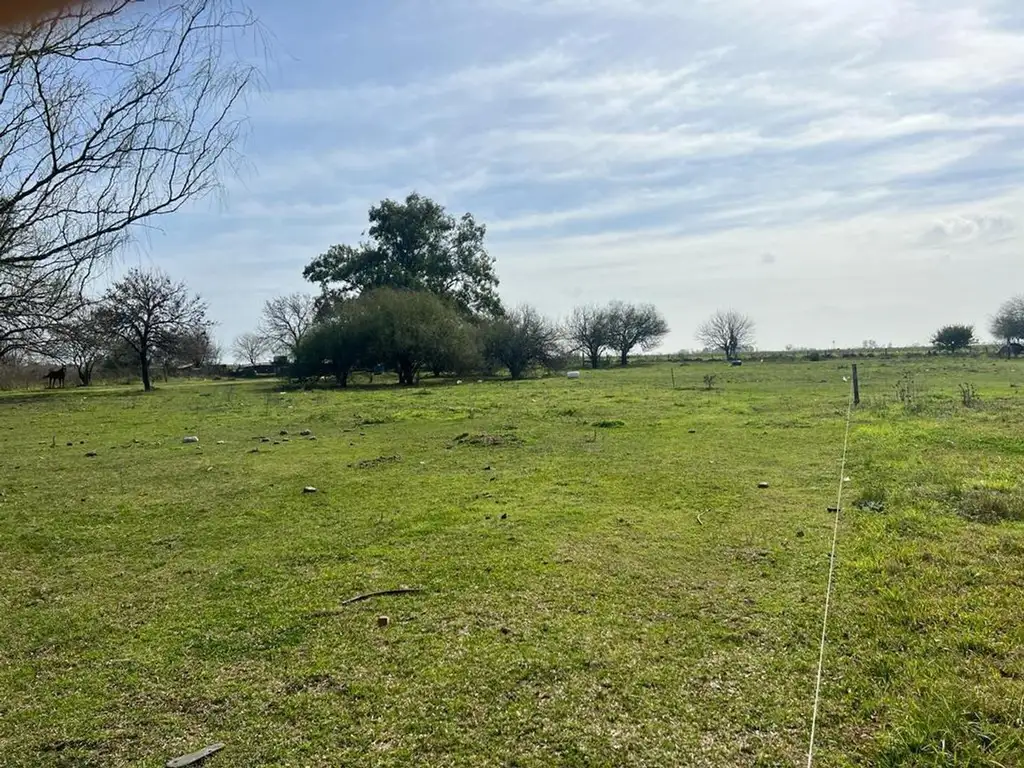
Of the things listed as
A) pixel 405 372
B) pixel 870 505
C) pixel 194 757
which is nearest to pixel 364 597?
pixel 194 757

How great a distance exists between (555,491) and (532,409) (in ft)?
38.5

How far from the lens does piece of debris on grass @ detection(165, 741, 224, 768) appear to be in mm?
3047

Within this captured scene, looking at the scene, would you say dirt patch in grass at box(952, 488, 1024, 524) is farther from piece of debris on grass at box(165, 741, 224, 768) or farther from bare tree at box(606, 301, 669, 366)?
bare tree at box(606, 301, 669, 366)

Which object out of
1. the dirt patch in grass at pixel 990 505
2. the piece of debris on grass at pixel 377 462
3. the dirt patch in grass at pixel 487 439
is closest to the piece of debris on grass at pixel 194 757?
the dirt patch in grass at pixel 990 505

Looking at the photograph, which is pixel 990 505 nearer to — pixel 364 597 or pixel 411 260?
pixel 364 597

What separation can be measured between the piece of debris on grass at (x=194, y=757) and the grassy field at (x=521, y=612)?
7cm

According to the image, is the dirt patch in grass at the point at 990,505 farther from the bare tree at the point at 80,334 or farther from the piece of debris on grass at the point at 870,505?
the bare tree at the point at 80,334

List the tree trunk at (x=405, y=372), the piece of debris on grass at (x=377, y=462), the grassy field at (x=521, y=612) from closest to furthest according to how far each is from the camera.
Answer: the grassy field at (x=521, y=612)
the piece of debris on grass at (x=377, y=462)
the tree trunk at (x=405, y=372)

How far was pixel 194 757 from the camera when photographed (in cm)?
309

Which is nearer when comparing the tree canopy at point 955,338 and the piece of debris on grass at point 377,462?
the piece of debris on grass at point 377,462

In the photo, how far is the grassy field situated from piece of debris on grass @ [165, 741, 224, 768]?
7 centimetres

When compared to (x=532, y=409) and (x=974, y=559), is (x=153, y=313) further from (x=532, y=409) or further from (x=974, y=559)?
(x=974, y=559)

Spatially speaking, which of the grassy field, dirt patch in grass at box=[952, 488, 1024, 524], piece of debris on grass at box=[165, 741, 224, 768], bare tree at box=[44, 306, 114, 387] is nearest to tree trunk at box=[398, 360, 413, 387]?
the grassy field

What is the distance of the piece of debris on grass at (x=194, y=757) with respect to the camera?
120 inches
